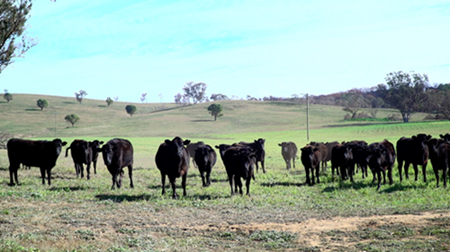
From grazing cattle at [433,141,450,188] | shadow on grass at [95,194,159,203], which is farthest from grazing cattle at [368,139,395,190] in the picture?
shadow on grass at [95,194,159,203]

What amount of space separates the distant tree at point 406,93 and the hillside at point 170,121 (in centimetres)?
388

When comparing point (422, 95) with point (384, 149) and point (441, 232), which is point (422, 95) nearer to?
point (384, 149)

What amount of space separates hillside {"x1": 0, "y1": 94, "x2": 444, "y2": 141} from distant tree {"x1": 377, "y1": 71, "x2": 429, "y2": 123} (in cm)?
388

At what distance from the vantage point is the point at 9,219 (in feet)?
33.7

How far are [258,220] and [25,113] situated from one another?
125 metres

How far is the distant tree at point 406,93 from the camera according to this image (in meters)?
102

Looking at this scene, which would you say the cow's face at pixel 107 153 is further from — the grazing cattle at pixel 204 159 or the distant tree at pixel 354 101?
the distant tree at pixel 354 101

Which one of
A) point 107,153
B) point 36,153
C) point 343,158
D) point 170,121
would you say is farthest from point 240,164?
point 170,121

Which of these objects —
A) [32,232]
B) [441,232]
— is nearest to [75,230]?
[32,232]

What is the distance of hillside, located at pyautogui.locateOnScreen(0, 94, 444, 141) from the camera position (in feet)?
294

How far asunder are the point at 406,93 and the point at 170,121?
61931 millimetres

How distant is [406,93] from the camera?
103000 millimetres

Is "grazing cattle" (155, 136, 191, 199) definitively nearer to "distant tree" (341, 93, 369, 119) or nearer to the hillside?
the hillside

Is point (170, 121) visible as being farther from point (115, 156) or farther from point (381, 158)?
point (381, 158)
